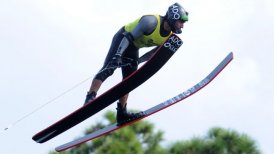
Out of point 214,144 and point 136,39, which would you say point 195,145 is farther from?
point 136,39

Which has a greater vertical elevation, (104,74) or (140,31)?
(140,31)

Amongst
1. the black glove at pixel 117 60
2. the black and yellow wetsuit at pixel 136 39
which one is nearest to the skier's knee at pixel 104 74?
the black and yellow wetsuit at pixel 136 39

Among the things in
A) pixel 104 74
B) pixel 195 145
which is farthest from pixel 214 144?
pixel 104 74

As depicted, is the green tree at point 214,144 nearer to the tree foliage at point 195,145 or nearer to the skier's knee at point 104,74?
the tree foliage at point 195,145

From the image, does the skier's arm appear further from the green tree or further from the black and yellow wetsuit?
the green tree

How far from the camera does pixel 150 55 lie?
35.6 feet

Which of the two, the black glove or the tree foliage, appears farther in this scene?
the tree foliage

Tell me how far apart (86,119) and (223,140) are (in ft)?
16.2

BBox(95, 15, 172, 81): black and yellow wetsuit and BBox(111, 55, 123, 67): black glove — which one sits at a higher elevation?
BBox(95, 15, 172, 81): black and yellow wetsuit

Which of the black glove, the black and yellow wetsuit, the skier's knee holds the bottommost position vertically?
the skier's knee

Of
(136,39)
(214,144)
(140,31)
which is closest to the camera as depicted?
(140,31)

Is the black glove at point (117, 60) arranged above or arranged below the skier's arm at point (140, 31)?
below

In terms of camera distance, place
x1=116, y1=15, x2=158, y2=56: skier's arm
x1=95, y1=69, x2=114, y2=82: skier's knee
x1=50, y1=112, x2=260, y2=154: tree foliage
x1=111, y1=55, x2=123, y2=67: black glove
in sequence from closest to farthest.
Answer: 1. x1=116, y1=15, x2=158, y2=56: skier's arm
2. x1=111, y1=55, x2=123, y2=67: black glove
3. x1=95, y1=69, x2=114, y2=82: skier's knee
4. x1=50, y1=112, x2=260, y2=154: tree foliage

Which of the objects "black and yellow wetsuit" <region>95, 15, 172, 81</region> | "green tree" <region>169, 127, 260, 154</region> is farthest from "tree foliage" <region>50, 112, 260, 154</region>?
"black and yellow wetsuit" <region>95, 15, 172, 81</region>
